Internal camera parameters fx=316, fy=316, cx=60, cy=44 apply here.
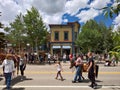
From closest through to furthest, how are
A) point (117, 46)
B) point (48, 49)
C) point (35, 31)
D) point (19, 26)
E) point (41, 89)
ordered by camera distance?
1. point (117, 46)
2. point (41, 89)
3. point (35, 31)
4. point (19, 26)
5. point (48, 49)

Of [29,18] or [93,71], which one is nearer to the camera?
[93,71]

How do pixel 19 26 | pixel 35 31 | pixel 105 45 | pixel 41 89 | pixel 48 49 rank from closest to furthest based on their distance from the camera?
pixel 41 89
pixel 35 31
pixel 19 26
pixel 105 45
pixel 48 49

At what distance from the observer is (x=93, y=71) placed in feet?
48.0

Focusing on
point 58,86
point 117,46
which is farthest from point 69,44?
point 117,46

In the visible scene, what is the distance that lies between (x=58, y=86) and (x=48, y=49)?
1991 inches

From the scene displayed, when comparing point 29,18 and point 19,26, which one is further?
point 19,26

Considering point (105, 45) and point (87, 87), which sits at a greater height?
point (105, 45)

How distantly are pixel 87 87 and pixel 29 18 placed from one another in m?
27.6

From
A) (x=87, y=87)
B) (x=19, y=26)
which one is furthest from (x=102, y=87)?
(x=19, y=26)

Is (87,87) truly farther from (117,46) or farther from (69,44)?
(69,44)

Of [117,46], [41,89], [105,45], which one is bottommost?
[41,89]

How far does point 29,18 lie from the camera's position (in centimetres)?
4134

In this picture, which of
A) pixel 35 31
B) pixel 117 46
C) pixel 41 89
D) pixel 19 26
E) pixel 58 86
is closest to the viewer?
pixel 117 46

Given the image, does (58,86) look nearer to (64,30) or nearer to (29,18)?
(29,18)
